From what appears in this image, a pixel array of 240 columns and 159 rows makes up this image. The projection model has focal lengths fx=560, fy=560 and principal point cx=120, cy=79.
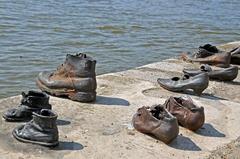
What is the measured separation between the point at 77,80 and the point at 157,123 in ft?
3.27

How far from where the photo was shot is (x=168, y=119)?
4086 mm

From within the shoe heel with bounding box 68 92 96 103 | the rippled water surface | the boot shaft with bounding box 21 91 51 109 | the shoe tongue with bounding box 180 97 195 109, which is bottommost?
the rippled water surface

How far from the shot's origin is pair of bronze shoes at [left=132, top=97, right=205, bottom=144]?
161 inches

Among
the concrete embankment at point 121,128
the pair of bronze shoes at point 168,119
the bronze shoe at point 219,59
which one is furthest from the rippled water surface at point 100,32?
the pair of bronze shoes at point 168,119

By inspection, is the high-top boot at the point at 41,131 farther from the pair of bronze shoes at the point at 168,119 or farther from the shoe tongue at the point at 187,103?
the shoe tongue at the point at 187,103

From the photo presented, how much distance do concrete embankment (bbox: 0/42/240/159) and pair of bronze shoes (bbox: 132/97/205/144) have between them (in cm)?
6

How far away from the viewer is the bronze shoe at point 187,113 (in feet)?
14.5

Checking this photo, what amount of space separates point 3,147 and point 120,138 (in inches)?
34.7

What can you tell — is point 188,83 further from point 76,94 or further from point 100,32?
point 100,32

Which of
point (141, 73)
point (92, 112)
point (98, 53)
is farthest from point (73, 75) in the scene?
point (98, 53)

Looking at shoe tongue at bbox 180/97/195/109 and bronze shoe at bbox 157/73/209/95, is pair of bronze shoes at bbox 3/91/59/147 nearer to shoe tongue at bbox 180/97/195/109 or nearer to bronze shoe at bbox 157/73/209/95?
shoe tongue at bbox 180/97/195/109

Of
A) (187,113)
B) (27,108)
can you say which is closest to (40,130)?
(27,108)

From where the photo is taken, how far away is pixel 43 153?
3.76 meters

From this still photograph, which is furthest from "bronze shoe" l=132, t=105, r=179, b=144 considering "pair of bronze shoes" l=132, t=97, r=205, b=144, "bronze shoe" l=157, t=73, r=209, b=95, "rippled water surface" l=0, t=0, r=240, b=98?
"rippled water surface" l=0, t=0, r=240, b=98
